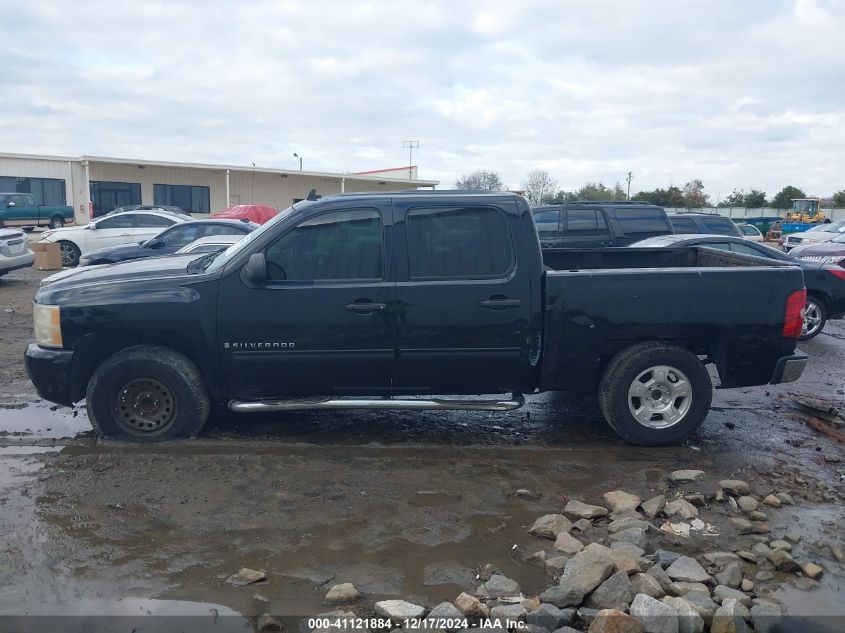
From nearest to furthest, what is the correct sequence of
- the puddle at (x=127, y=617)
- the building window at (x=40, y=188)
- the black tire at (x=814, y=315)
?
the puddle at (x=127, y=617) < the black tire at (x=814, y=315) < the building window at (x=40, y=188)

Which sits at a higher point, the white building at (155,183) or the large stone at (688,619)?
the white building at (155,183)

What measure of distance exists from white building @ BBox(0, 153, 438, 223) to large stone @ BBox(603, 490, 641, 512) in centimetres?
3669

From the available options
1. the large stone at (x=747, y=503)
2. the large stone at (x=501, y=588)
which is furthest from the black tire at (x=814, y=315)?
the large stone at (x=501, y=588)

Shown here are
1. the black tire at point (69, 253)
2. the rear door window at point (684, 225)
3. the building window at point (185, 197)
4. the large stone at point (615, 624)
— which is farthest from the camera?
the building window at point (185, 197)

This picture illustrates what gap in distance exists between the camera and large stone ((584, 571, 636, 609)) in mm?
3723

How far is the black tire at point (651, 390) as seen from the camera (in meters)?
5.91

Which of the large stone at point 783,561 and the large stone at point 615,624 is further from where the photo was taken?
the large stone at point 783,561

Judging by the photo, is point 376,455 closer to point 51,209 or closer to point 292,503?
point 292,503

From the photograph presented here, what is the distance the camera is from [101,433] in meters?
5.93

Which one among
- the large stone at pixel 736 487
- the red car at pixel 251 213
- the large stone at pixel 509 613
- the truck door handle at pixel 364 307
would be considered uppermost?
the red car at pixel 251 213

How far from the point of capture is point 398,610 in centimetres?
364

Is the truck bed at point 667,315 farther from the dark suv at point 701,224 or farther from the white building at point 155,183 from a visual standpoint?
the white building at point 155,183

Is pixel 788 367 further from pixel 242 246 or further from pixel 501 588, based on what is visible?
pixel 242 246

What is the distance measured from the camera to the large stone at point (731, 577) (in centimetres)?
398
